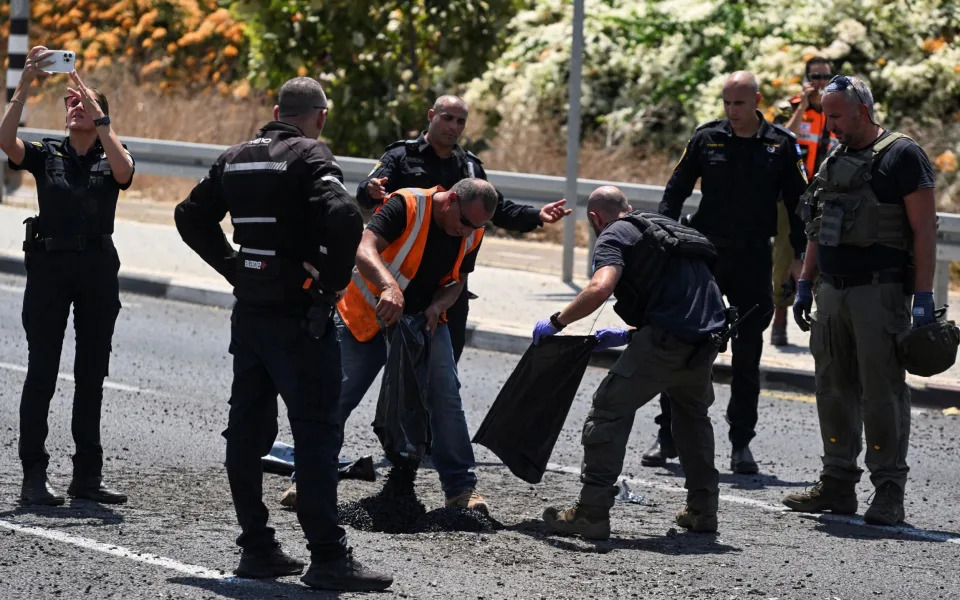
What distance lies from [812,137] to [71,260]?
5.94m

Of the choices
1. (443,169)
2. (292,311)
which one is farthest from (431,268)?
(292,311)

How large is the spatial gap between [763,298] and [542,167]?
9.28 meters

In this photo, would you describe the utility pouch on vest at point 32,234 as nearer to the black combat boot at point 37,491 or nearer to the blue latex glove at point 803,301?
the black combat boot at point 37,491

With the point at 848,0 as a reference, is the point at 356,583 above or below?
below

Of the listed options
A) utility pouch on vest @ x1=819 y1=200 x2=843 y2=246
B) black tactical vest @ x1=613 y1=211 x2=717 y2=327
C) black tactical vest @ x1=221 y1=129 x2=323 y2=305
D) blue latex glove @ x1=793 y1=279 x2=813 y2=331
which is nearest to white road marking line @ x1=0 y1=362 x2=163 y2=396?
black tactical vest @ x1=613 y1=211 x2=717 y2=327

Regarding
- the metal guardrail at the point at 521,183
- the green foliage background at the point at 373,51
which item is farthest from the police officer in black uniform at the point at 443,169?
the green foliage background at the point at 373,51

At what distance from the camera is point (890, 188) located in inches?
279

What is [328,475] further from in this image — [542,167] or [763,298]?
[542,167]

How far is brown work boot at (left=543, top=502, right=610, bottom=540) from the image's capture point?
675cm

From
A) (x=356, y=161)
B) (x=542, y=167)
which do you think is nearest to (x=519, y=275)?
(x=356, y=161)

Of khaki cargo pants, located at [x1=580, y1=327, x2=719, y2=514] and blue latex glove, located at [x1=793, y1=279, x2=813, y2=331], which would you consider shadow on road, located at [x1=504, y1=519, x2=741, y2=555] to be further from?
blue latex glove, located at [x1=793, y1=279, x2=813, y2=331]

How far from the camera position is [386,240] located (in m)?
6.96

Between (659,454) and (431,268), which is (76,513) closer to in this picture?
(431,268)

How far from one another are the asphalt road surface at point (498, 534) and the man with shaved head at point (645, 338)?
6.4 inches
